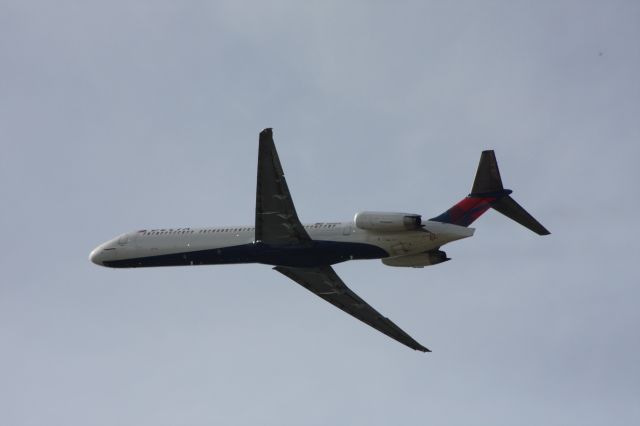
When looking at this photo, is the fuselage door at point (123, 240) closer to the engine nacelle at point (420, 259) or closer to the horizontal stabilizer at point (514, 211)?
the engine nacelle at point (420, 259)

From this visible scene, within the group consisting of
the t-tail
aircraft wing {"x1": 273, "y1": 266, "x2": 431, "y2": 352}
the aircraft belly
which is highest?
the t-tail

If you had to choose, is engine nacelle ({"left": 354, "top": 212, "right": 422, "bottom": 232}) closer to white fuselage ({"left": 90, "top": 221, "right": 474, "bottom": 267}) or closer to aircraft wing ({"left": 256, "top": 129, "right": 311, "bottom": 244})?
white fuselage ({"left": 90, "top": 221, "right": 474, "bottom": 267})

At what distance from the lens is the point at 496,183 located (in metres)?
46.8

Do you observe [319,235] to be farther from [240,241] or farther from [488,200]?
[488,200]

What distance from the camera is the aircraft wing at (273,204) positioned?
43678mm

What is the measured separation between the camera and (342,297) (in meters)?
53.6

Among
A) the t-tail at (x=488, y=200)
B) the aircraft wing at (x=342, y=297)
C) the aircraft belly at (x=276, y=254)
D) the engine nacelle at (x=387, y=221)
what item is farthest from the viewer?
the aircraft wing at (x=342, y=297)

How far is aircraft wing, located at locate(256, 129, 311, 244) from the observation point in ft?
143

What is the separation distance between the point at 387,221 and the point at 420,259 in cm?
303

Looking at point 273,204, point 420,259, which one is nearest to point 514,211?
point 420,259

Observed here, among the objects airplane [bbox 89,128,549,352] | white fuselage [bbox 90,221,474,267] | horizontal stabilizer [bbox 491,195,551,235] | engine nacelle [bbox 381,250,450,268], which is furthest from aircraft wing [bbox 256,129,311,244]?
horizontal stabilizer [bbox 491,195,551,235]

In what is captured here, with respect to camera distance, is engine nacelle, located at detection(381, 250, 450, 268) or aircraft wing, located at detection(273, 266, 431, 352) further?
aircraft wing, located at detection(273, 266, 431, 352)

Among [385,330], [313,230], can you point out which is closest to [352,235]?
→ [313,230]

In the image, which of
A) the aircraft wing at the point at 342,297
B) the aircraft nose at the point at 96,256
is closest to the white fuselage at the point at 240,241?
the aircraft nose at the point at 96,256
